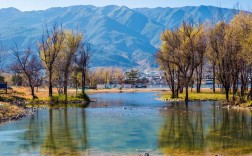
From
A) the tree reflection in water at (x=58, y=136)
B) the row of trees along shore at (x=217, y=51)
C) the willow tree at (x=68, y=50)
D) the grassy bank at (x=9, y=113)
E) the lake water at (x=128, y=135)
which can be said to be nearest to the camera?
the lake water at (x=128, y=135)

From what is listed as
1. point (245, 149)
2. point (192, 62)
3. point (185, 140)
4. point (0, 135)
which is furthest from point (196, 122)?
point (192, 62)

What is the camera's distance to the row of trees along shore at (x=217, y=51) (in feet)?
217

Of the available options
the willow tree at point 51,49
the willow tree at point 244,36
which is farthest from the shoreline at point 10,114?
the willow tree at point 244,36

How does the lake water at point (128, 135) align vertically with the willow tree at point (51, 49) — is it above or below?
below

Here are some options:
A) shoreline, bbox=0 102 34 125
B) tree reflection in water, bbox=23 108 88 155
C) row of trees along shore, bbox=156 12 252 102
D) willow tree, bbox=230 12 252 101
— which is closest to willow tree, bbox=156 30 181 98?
row of trees along shore, bbox=156 12 252 102

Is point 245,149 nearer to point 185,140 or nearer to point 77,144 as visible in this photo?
point 185,140

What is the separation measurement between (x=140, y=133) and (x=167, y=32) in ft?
203

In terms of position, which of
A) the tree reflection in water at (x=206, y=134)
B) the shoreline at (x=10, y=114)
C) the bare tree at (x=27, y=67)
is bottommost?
the tree reflection in water at (x=206, y=134)

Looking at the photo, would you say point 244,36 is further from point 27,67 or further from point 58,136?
point 27,67

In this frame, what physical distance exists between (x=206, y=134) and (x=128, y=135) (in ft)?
23.3

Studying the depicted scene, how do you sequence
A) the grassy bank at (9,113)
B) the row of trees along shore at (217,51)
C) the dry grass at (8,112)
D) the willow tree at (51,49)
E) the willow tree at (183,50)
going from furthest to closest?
1. the willow tree at (183,50)
2. the willow tree at (51,49)
3. the row of trees along shore at (217,51)
4. the dry grass at (8,112)
5. the grassy bank at (9,113)

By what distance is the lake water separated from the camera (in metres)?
28.5

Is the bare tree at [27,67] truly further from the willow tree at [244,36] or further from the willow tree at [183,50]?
the willow tree at [244,36]

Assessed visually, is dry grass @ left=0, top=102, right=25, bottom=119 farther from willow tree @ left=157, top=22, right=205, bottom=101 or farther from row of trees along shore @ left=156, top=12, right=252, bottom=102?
willow tree @ left=157, top=22, right=205, bottom=101
